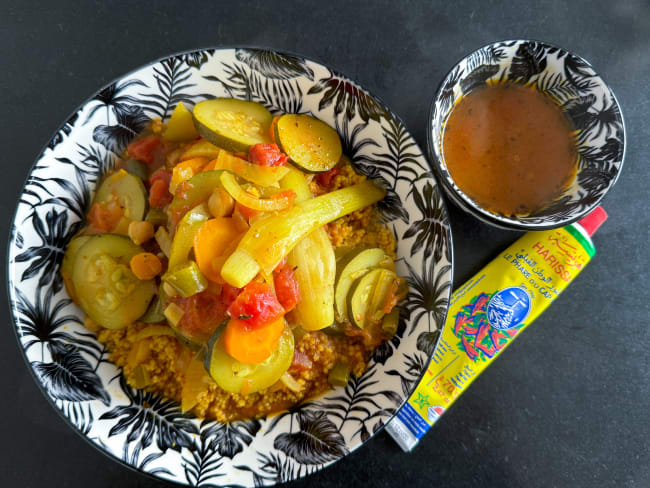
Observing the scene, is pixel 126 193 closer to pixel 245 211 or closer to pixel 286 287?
pixel 245 211

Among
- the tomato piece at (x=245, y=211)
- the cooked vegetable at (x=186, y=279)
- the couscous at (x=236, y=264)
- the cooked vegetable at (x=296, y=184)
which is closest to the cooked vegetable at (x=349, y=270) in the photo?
the couscous at (x=236, y=264)

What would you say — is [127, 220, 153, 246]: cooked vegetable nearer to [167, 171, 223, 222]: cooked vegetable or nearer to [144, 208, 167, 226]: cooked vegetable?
[144, 208, 167, 226]: cooked vegetable

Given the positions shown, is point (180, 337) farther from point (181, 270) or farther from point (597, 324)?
point (597, 324)

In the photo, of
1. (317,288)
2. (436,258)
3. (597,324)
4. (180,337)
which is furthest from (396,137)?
(597,324)

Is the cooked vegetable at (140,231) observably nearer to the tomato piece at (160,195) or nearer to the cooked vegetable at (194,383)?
the tomato piece at (160,195)

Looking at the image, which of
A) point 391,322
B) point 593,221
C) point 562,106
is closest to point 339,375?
point 391,322

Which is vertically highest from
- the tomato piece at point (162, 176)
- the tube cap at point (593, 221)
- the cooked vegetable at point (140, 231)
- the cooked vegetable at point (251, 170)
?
the cooked vegetable at point (251, 170)
